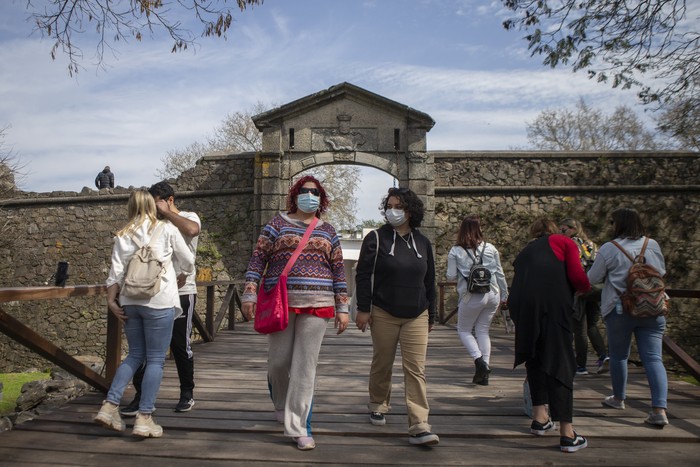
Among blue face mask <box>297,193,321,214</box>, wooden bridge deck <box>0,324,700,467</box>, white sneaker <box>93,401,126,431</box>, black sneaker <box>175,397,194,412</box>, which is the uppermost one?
blue face mask <box>297,193,321,214</box>

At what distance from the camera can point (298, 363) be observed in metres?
3.11

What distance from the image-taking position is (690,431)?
3482mm

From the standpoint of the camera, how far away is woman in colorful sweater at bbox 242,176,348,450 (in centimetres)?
309

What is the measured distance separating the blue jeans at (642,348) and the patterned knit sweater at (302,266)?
193 centimetres

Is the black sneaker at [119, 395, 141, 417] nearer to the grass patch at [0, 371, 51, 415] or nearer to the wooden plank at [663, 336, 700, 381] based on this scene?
the wooden plank at [663, 336, 700, 381]

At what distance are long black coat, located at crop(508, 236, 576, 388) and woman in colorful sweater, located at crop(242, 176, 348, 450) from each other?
3.53 feet

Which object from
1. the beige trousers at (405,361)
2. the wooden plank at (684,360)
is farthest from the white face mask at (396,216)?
the wooden plank at (684,360)

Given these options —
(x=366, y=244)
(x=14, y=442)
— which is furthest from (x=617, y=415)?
(x=14, y=442)

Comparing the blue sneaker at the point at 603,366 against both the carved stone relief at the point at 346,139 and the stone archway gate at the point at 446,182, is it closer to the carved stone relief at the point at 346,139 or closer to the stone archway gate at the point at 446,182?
the stone archway gate at the point at 446,182

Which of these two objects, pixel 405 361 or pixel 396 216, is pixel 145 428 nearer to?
pixel 405 361

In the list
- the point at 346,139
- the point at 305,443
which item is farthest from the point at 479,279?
the point at 346,139

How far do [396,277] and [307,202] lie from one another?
68 centimetres

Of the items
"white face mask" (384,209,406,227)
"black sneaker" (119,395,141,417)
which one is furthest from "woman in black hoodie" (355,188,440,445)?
"black sneaker" (119,395,141,417)

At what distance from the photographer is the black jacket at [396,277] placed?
3.36 meters
